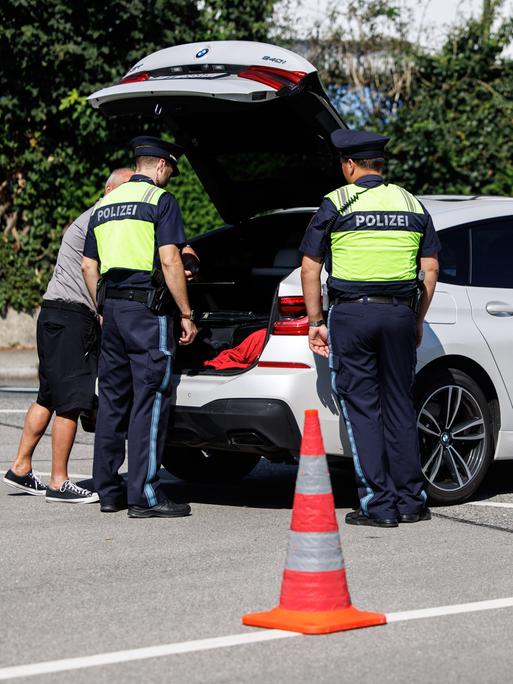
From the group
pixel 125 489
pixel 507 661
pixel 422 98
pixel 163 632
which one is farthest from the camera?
pixel 422 98

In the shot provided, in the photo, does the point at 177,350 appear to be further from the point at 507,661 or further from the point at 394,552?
the point at 507,661

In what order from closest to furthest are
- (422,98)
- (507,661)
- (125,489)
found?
1. (507,661)
2. (125,489)
3. (422,98)

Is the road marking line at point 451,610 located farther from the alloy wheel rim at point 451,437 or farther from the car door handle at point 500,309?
the car door handle at point 500,309

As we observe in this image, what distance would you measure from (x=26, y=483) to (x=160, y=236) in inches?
68.8

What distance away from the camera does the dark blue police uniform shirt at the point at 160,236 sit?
6621 mm

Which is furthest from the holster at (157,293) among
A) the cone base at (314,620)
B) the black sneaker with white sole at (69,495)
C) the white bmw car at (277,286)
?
the cone base at (314,620)

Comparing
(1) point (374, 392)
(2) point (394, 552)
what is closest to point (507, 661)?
(2) point (394, 552)

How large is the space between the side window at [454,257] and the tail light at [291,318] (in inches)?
35.8

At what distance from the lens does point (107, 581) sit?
17.5 feet

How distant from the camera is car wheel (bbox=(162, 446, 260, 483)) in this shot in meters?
7.84

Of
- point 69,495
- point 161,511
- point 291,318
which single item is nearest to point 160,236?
point 291,318

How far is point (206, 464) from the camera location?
25.9 feet

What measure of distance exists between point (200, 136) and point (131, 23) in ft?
34.1

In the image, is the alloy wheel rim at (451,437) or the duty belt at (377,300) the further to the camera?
the alloy wheel rim at (451,437)
